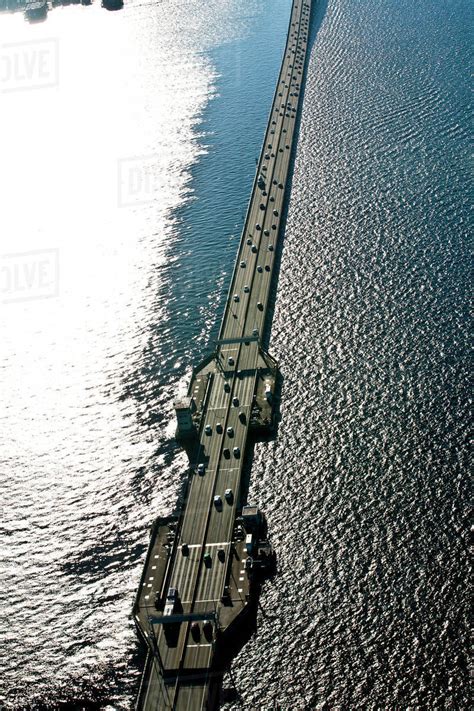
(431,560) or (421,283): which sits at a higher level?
(421,283)

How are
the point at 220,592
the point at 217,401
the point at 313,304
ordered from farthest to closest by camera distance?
the point at 313,304, the point at 217,401, the point at 220,592

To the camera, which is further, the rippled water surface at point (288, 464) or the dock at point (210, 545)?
the rippled water surface at point (288, 464)

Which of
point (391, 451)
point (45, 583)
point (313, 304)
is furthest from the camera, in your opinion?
point (313, 304)

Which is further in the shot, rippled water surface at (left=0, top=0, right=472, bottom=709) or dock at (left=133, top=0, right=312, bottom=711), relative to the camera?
rippled water surface at (left=0, top=0, right=472, bottom=709)

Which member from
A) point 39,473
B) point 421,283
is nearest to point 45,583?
point 39,473

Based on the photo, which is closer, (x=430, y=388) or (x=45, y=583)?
(x=45, y=583)

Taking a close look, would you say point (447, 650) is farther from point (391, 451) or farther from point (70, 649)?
point (70, 649)

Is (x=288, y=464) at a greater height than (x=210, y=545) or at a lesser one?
greater

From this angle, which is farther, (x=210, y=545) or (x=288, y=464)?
(x=288, y=464)
